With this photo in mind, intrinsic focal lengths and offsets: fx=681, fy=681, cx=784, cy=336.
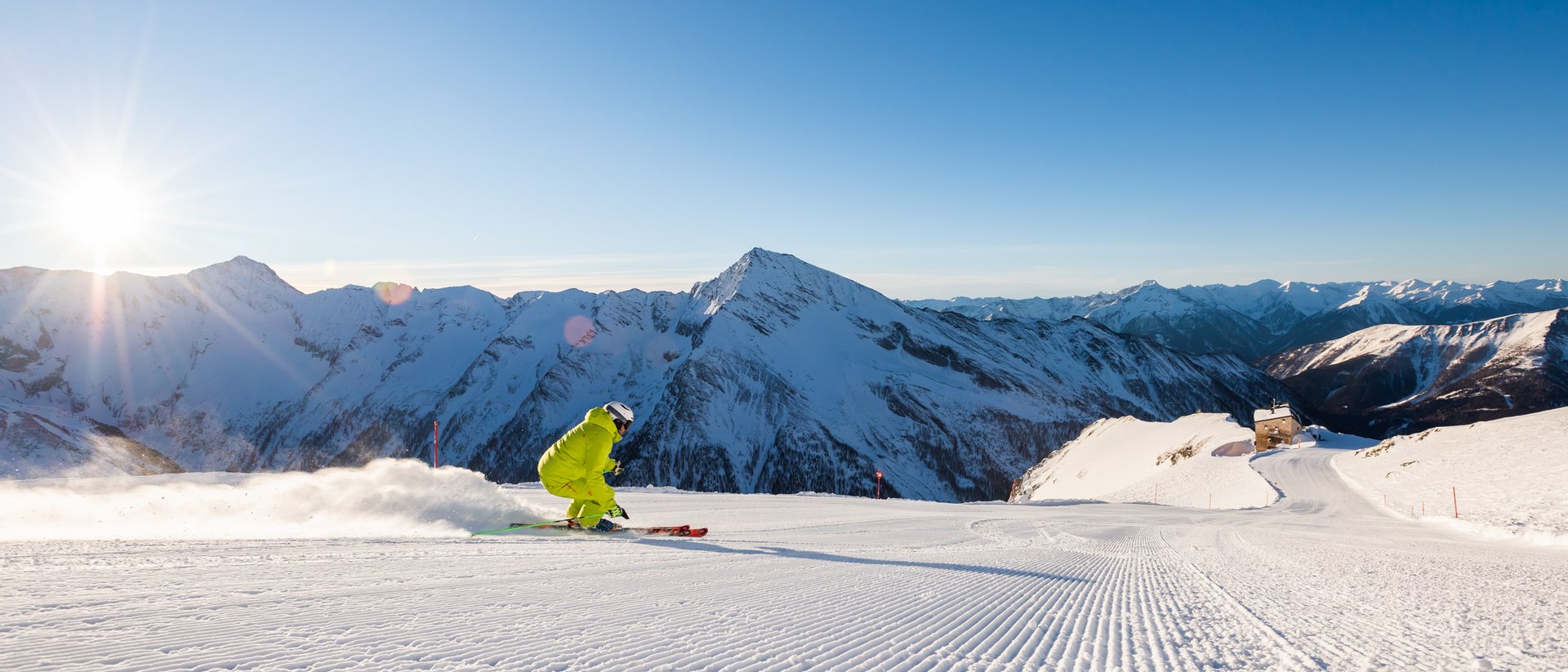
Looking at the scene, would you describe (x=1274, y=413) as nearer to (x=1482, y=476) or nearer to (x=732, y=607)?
(x=1482, y=476)

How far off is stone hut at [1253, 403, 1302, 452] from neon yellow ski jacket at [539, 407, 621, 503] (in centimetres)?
6558

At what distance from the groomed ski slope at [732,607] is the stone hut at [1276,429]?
194 ft

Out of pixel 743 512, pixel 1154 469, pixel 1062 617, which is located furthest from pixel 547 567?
pixel 1154 469

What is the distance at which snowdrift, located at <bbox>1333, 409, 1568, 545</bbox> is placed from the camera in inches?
749

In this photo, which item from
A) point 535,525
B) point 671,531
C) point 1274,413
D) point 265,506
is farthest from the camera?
point 1274,413

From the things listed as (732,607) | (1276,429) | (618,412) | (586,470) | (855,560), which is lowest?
(1276,429)

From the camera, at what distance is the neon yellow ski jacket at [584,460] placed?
1016 cm

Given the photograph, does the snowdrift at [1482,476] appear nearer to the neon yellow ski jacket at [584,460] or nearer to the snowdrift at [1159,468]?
the snowdrift at [1159,468]

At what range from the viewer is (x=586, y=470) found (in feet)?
33.4

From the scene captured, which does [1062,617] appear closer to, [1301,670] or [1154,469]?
[1301,670]

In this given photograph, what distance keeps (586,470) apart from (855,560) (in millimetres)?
4212

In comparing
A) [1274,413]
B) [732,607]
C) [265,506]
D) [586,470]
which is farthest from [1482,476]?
[265,506]

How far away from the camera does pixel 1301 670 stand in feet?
15.4

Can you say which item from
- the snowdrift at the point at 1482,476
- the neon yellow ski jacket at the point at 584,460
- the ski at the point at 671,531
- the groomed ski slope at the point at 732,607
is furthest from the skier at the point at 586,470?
the snowdrift at the point at 1482,476
